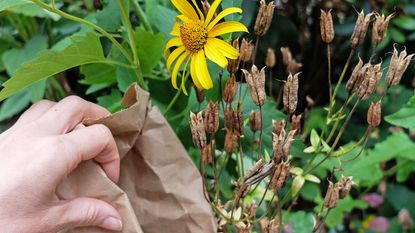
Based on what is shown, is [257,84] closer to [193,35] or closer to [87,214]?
[193,35]

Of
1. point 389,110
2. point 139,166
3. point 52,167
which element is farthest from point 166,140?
point 389,110

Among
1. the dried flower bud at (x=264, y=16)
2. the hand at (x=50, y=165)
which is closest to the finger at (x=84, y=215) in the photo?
the hand at (x=50, y=165)

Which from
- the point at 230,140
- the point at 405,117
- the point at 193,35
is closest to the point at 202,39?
the point at 193,35

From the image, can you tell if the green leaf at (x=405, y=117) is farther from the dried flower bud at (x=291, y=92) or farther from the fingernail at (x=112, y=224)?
the fingernail at (x=112, y=224)

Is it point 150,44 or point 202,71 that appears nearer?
point 202,71

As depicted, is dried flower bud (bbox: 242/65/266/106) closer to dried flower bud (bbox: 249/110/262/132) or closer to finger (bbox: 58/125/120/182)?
dried flower bud (bbox: 249/110/262/132)

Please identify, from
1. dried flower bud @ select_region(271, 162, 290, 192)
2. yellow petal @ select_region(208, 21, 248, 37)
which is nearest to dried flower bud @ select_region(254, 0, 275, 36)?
yellow petal @ select_region(208, 21, 248, 37)
